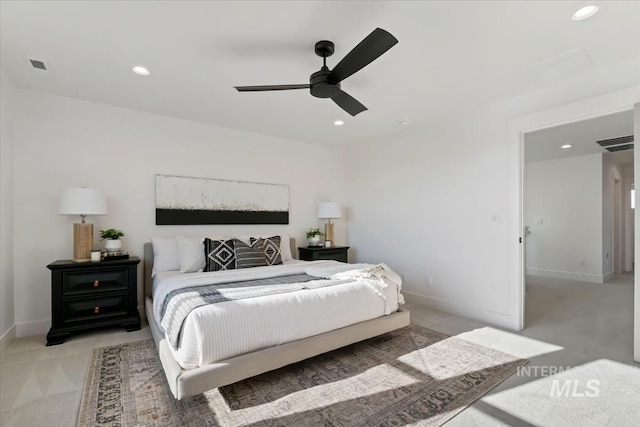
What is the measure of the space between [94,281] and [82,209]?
29.3 inches

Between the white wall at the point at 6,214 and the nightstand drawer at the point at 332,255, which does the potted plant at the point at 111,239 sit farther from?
the nightstand drawer at the point at 332,255

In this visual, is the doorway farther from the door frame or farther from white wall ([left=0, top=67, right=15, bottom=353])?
white wall ([left=0, top=67, right=15, bottom=353])

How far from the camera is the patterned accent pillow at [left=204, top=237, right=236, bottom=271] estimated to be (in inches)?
140

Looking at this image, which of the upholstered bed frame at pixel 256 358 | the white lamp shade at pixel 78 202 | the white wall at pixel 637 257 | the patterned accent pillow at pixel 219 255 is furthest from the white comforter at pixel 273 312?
the white wall at pixel 637 257

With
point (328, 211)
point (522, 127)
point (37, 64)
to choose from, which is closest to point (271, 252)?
point (328, 211)

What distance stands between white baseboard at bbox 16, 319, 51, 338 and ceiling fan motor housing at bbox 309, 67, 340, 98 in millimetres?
3664

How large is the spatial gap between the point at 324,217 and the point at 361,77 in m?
2.53

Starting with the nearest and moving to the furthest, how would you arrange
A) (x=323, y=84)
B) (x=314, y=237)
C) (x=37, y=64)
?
(x=323, y=84) < (x=37, y=64) < (x=314, y=237)

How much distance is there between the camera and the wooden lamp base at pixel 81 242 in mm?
3227

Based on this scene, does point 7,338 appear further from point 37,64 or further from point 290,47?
point 290,47

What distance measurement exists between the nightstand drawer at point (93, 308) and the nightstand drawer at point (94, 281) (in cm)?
10

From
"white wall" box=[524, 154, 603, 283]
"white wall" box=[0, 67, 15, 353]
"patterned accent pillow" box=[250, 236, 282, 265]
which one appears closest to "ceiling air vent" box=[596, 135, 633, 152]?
"white wall" box=[524, 154, 603, 283]

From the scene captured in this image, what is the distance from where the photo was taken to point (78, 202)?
10.2 ft

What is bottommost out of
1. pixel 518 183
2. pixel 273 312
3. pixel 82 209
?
pixel 273 312
